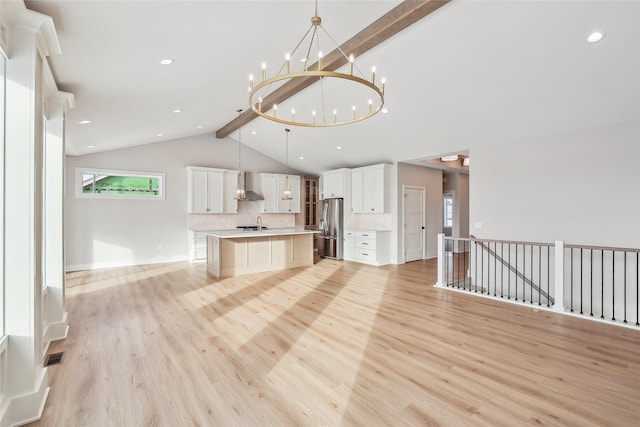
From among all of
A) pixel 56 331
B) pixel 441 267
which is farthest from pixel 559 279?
pixel 56 331

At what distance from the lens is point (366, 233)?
7621 mm

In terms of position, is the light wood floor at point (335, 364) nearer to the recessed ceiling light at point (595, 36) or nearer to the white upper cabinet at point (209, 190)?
the recessed ceiling light at point (595, 36)

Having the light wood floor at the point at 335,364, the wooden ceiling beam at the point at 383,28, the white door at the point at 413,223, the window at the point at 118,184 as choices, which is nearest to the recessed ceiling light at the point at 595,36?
the wooden ceiling beam at the point at 383,28

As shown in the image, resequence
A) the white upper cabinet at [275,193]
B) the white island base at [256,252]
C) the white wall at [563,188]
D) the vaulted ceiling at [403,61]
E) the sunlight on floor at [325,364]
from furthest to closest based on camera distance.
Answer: the white upper cabinet at [275,193] → the white island base at [256,252] → the white wall at [563,188] → the vaulted ceiling at [403,61] → the sunlight on floor at [325,364]

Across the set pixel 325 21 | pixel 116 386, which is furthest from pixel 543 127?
pixel 116 386

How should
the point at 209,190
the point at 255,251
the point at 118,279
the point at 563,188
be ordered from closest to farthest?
1. the point at 563,188
2. the point at 118,279
3. the point at 255,251
4. the point at 209,190

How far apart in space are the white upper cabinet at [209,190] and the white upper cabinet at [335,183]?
2.49m

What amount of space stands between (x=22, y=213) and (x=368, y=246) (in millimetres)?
6476

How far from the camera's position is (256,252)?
21.0 feet

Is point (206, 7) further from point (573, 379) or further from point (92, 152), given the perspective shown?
point (92, 152)

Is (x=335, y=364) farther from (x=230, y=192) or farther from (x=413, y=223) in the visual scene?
(x=230, y=192)

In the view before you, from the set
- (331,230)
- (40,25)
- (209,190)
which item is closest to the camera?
(40,25)

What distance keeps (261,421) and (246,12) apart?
3.14m

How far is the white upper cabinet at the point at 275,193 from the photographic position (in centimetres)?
905
